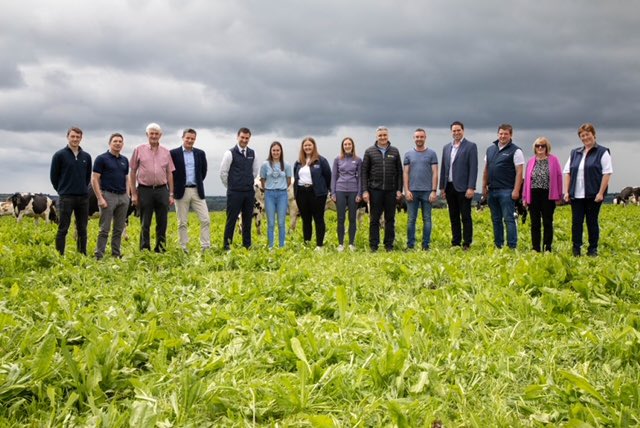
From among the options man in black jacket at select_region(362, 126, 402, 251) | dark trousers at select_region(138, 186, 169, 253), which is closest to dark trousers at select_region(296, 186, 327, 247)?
man in black jacket at select_region(362, 126, 402, 251)

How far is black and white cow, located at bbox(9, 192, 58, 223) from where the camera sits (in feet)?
72.1

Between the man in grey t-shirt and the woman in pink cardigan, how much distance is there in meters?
1.81

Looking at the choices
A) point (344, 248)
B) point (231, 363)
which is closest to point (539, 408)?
point (231, 363)

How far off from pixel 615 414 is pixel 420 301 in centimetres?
263

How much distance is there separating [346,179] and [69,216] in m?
5.30

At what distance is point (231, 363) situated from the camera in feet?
13.1

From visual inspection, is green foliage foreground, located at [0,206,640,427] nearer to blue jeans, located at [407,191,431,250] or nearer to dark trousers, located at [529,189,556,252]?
dark trousers, located at [529,189,556,252]

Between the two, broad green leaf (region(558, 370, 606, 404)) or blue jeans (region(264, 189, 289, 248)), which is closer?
broad green leaf (region(558, 370, 606, 404))

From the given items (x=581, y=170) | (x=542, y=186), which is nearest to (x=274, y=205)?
(x=542, y=186)

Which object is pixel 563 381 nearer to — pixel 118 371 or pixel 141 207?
pixel 118 371

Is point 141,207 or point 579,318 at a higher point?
point 141,207

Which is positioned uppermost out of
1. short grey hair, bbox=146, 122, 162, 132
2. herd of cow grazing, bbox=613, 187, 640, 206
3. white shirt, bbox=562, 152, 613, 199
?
short grey hair, bbox=146, 122, 162, 132

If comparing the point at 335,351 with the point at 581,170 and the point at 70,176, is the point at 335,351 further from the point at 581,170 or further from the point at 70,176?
the point at 581,170

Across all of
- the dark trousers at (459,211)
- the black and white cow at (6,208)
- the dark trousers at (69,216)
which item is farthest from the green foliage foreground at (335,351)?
the black and white cow at (6,208)
